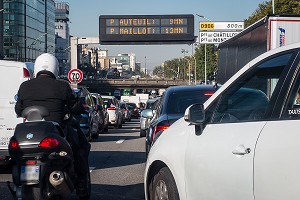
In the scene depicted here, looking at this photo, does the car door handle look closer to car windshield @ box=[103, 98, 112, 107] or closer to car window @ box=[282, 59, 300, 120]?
car window @ box=[282, 59, 300, 120]

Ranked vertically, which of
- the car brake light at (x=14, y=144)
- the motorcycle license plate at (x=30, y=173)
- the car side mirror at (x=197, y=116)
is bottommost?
the motorcycle license plate at (x=30, y=173)

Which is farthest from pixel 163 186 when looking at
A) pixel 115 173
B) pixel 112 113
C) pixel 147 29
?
pixel 147 29

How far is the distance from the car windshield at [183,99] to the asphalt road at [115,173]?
52.3 inches

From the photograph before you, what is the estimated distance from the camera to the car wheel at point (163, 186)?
5.41 metres

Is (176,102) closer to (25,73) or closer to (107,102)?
(25,73)

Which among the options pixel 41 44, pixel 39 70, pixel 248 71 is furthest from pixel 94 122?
pixel 41 44

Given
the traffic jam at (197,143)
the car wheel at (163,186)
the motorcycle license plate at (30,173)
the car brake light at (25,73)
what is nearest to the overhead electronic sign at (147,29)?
the car brake light at (25,73)

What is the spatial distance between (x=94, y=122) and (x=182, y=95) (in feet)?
30.5

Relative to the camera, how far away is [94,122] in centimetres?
1856

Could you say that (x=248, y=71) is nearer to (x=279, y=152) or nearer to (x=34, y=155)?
(x=279, y=152)

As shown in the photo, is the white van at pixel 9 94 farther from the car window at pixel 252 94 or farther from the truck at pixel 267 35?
the truck at pixel 267 35

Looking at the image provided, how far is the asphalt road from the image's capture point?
834 centimetres

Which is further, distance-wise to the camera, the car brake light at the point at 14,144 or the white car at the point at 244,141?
the car brake light at the point at 14,144

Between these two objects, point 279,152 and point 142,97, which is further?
point 142,97
